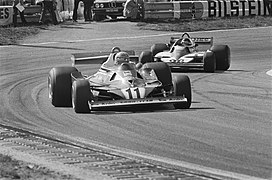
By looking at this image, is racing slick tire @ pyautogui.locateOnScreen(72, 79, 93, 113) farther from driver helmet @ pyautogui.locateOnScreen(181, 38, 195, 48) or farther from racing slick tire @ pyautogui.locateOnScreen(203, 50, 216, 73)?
driver helmet @ pyautogui.locateOnScreen(181, 38, 195, 48)

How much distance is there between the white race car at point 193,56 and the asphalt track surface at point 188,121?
36 cm

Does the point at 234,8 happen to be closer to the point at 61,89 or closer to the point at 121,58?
the point at 121,58

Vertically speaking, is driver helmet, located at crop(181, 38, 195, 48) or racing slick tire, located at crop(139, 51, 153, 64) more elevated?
driver helmet, located at crop(181, 38, 195, 48)

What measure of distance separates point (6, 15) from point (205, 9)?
9203 millimetres

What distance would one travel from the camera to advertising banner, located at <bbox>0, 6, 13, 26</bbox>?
3250 cm

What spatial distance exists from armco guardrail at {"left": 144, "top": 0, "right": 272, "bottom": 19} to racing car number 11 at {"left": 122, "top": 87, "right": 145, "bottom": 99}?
22.5m

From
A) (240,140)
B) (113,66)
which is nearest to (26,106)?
(113,66)

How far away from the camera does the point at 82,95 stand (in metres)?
12.0

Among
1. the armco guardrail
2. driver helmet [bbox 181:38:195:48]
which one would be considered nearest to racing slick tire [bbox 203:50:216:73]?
driver helmet [bbox 181:38:195:48]

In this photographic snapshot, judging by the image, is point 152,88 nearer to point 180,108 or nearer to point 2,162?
point 180,108

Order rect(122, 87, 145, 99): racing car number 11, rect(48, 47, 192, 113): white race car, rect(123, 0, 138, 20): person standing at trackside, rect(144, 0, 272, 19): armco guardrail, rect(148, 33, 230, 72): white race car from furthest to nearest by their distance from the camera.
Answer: rect(144, 0, 272, 19): armco guardrail < rect(123, 0, 138, 20): person standing at trackside < rect(148, 33, 230, 72): white race car < rect(122, 87, 145, 99): racing car number 11 < rect(48, 47, 192, 113): white race car

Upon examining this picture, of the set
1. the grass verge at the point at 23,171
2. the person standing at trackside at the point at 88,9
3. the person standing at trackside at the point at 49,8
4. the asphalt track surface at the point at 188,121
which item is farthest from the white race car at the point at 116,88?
the person standing at trackside at the point at 88,9

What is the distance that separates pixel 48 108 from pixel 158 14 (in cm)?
2223

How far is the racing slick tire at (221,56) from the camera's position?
20094 millimetres
